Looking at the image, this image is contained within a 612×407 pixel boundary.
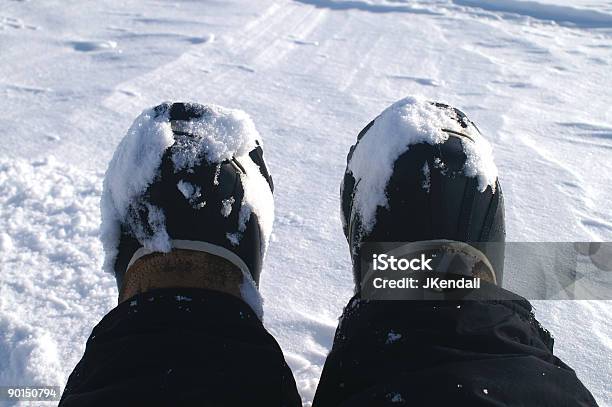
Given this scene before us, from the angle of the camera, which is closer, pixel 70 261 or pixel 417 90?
pixel 70 261

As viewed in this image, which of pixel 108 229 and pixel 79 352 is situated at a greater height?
pixel 108 229

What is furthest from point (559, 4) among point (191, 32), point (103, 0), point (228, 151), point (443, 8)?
point (228, 151)

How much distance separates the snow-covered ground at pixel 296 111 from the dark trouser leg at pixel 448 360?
0.28m

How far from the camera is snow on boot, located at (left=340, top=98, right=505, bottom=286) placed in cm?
100

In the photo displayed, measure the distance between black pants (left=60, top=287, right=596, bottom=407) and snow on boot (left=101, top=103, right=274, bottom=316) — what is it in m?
0.22

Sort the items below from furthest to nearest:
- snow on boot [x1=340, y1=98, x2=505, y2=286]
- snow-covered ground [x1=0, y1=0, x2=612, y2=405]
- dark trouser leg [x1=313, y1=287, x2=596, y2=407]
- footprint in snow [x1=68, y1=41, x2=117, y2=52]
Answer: footprint in snow [x1=68, y1=41, x2=117, y2=52]
snow-covered ground [x1=0, y1=0, x2=612, y2=405]
snow on boot [x1=340, y1=98, x2=505, y2=286]
dark trouser leg [x1=313, y1=287, x2=596, y2=407]

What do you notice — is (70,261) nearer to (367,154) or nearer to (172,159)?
(172,159)

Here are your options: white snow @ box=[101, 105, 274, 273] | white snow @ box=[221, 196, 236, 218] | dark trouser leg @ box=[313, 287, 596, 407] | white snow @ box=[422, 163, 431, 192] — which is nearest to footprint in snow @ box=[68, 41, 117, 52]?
white snow @ box=[101, 105, 274, 273]

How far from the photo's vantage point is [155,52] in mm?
2195

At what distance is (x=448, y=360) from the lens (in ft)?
2.18

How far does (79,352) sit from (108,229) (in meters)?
0.21

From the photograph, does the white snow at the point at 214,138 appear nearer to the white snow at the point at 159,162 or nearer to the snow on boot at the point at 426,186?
the white snow at the point at 159,162

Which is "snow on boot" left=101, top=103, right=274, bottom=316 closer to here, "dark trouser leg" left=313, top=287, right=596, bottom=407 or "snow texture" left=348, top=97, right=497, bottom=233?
"snow texture" left=348, top=97, right=497, bottom=233

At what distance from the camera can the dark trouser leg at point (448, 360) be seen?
63 centimetres
